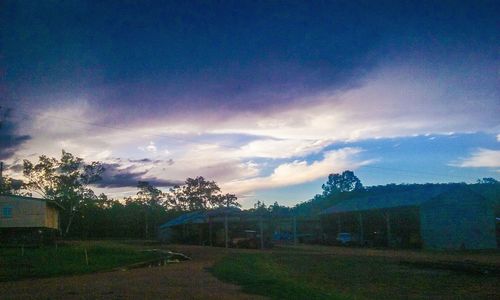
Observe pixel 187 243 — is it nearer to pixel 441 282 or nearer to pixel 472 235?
pixel 472 235

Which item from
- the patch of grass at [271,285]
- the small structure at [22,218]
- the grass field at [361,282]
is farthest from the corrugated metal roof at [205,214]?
the patch of grass at [271,285]

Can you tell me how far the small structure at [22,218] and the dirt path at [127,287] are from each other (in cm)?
3387

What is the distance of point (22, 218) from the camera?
170ft

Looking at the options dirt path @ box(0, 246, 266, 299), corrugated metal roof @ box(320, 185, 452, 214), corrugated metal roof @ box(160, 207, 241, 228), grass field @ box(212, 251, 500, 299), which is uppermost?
corrugated metal roof @ box(320, 185, 452, 214)

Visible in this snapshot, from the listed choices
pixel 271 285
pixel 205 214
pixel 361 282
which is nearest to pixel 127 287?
pixel 271 285

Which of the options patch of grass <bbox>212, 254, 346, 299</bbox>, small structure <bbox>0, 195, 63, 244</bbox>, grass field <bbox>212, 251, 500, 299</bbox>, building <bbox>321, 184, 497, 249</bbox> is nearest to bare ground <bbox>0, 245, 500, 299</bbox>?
patch of grass <bbox>212, 254, 346, 299</bbox>

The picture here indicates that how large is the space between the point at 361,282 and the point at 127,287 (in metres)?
8.60

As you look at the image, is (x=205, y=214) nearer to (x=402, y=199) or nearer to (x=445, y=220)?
(x=402, y=199)

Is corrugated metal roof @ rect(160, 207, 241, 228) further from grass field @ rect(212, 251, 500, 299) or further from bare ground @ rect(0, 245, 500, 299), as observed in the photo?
bare ground @ rect(0, 245, 500, 299)

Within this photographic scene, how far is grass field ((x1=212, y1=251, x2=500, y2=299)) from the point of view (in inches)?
619

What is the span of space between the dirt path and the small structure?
111 ft

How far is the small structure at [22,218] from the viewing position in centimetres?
5138

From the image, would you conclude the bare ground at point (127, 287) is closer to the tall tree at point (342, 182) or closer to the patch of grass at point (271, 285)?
the patch of grass at point (271, 285)

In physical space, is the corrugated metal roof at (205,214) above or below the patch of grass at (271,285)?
above
